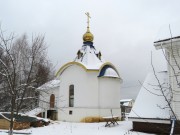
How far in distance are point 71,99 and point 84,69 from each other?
10.6 feet

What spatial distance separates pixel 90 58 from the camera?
75.7 feet

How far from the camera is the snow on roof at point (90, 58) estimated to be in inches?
880

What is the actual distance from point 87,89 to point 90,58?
3389mm

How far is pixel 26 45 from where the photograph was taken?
98.7ft

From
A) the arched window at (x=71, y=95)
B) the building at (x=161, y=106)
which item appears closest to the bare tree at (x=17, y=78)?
the building at (x=161, y=106)

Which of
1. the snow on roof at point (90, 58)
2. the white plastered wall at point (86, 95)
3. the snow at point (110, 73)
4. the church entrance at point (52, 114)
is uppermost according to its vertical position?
the snow on roof at point (90, 58)

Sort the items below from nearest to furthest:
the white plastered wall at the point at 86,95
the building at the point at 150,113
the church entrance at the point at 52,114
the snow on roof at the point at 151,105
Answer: the building at the point at 150,113 < the snow on roof at the point at 151,105 < the white plastered wall at the point at 86,95 < the church entrance at the point at 52,114

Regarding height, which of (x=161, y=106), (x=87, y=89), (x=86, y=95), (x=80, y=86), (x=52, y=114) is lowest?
(x=52, y=114)

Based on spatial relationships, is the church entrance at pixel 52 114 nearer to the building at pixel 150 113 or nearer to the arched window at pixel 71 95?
the arched window at pixel 71 95

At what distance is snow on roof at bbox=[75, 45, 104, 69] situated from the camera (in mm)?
22348

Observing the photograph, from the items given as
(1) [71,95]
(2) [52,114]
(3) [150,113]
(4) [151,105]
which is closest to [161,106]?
(4) [151,105]

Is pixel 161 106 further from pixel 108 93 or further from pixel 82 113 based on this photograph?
pixel 82 113

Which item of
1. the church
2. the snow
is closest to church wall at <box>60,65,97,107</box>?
the church

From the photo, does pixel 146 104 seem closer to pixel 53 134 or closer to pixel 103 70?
pixel 53 134
